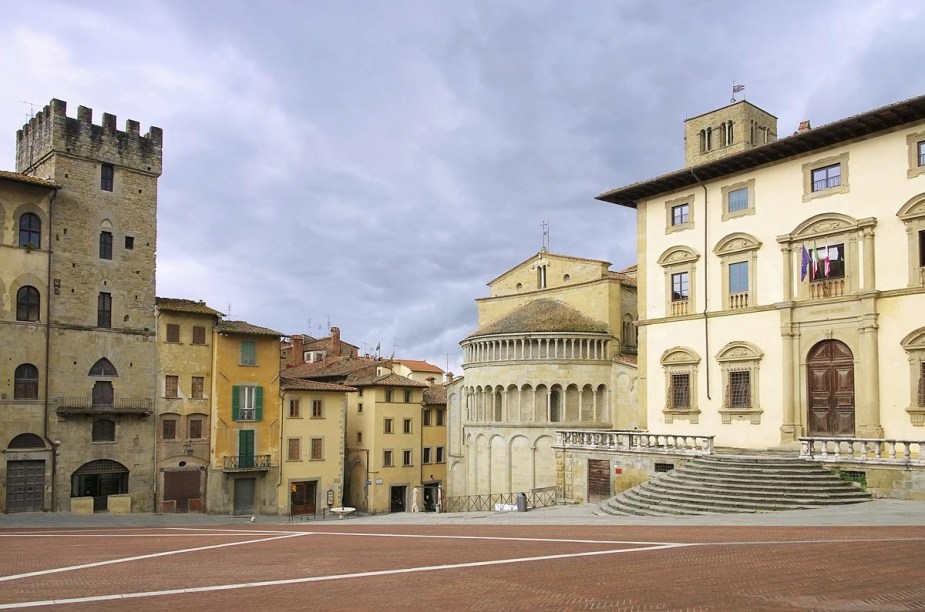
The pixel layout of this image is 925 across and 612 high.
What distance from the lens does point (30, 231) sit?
39344 mm

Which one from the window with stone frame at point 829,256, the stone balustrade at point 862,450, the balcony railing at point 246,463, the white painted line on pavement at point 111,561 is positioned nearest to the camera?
the white painted line on pavement at point 111,561

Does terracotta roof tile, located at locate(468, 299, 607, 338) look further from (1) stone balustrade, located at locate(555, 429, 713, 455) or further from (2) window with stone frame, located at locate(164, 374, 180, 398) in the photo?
(2) window with stone frame, located at locate(164, 374, 180, 398)

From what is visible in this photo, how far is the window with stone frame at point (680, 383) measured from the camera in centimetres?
3372

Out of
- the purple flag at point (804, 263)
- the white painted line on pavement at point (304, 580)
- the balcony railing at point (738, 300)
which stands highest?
the purple flag at point (804, 263)

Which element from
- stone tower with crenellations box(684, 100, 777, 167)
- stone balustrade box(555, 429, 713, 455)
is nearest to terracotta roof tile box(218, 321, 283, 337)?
stone balustrade box(555, 429, 713, 455)

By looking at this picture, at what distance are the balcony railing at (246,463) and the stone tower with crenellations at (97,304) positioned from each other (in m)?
4.34

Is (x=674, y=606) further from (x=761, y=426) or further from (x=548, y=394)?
(x=548, y=394)

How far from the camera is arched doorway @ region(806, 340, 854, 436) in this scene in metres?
28.8

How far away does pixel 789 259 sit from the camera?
30547 millimetres

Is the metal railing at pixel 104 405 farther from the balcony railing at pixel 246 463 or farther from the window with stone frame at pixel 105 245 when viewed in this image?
the window with stone frame at pixel 105 245

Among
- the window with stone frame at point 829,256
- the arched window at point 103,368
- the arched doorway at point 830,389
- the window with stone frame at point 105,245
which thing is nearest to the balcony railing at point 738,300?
the window with stone frame at point 829,256

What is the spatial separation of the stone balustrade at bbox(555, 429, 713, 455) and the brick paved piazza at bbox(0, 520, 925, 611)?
1015 centimetres

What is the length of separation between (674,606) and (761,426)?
23082 mm

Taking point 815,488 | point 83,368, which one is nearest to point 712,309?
point 815,488
